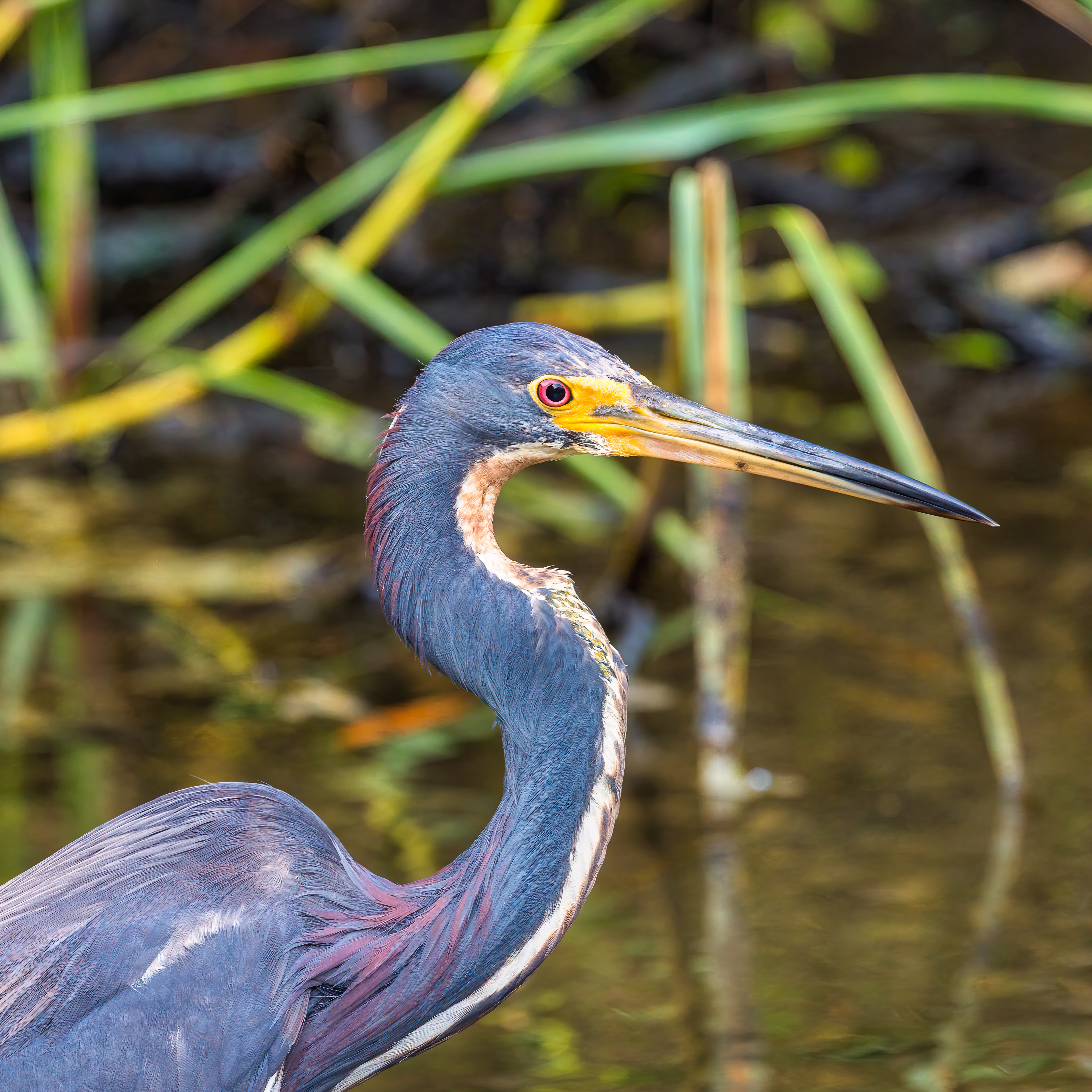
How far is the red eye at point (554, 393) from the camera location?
2441 millimetres

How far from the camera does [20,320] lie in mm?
5012

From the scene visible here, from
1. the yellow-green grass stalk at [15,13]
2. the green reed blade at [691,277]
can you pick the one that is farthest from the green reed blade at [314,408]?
the yellow-green grass stalk at [15,13]

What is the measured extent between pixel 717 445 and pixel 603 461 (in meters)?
2.03

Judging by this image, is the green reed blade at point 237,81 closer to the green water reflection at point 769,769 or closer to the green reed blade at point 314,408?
the green reed blade at point 314,408

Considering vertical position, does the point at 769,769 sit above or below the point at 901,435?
below

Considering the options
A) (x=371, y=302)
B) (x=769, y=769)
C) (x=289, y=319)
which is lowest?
(x=769, y=769)

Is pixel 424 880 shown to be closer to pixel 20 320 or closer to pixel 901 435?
pixel 901 435

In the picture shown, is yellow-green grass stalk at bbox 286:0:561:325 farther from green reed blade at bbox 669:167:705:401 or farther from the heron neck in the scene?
the heron neck

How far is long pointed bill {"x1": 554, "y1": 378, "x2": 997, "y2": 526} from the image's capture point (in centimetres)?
245

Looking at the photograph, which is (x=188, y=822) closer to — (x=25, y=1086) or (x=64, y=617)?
(x=25, y=1086)

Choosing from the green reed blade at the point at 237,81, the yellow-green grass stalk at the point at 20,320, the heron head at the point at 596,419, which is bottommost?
the heron head at the point at 596,419

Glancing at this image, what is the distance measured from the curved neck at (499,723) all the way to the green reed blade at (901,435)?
1.45 metres

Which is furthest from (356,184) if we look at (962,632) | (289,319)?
(962,632)

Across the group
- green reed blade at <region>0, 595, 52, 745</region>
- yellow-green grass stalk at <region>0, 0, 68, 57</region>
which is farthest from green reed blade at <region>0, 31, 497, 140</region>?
green reed blade at <region>0, 595, 52, 745</region>
